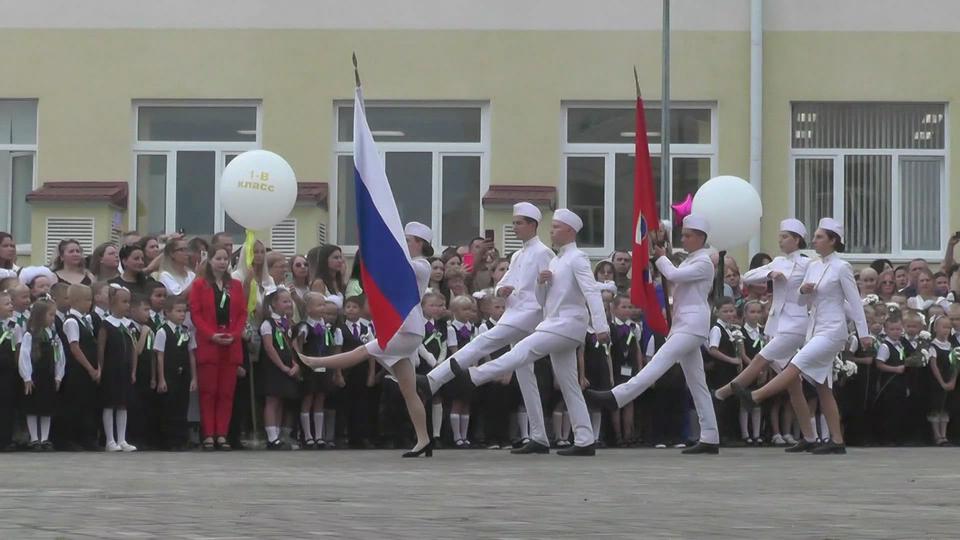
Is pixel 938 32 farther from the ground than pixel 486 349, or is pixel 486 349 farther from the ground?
pixel 938 32

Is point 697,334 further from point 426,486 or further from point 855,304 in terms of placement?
point 426,486

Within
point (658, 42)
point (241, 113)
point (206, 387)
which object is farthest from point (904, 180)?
point (206, 387)

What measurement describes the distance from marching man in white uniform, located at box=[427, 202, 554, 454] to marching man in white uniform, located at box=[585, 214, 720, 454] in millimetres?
464

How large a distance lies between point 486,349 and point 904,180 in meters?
12.4

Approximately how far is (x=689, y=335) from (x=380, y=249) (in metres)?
2.47

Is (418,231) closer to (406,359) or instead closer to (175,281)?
(406,359)

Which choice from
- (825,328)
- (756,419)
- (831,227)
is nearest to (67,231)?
(756,419)

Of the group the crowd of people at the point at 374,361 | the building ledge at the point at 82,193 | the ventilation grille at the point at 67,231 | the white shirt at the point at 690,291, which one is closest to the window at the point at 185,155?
the building ledge at the point at 82,193

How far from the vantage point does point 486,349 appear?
14.7m

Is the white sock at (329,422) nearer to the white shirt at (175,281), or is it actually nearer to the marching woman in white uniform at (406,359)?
the white shirt at (175,281)

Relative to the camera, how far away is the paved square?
25.2 feet

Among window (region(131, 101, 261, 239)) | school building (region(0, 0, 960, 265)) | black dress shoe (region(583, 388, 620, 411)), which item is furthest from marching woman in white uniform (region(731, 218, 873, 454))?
window (region(131, 101, 261, 239))

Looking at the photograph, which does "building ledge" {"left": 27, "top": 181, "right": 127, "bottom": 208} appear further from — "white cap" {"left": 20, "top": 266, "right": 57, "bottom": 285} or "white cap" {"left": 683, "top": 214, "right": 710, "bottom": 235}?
"white cap" {"left": 683, "top": 214, "right": 710, "bottom": 235}

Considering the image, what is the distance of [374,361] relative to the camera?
1797 cm
